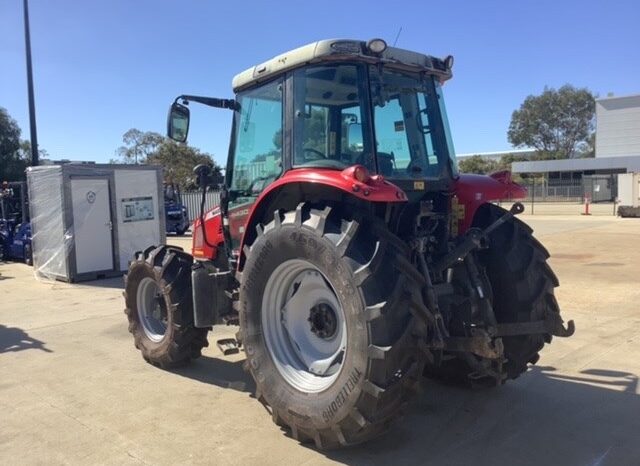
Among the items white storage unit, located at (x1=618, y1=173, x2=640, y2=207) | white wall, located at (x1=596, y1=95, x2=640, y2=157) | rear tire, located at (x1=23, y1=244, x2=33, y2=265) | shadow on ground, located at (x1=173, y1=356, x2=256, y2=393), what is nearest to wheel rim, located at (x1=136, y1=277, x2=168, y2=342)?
shadow on ground, located at (x1=173, y1=356, x2=256, y2=393)

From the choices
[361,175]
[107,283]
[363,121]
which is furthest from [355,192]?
[107,283]

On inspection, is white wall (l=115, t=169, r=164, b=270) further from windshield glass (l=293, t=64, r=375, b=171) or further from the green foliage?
the green foliage

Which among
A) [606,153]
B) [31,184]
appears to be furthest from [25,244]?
[606,153]

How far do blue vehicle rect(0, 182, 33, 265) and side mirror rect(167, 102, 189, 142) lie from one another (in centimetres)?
1153

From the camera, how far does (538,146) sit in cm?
7800

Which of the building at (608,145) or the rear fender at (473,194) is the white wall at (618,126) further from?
the rear fender at (473,194)

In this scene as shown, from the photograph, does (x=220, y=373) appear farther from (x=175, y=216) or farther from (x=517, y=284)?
(x=175, y=216)

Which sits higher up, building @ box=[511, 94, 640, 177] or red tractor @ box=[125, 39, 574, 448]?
building @ box=[511, 94, 640, 177]

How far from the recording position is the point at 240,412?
15.0 ft

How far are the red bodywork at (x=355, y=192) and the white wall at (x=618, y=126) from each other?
58278mm

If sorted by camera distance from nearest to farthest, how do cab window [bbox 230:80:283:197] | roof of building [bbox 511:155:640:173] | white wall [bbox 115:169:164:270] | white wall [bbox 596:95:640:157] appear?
cab window [bbox 230:80:283:197] → white wall [bbox 115:169:164:270] → roof of building [bbox 511:155:640:173] → white wall [bbox 596:95:640:157]

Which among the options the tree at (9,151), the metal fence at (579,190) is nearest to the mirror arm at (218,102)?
the tree at (9,151)

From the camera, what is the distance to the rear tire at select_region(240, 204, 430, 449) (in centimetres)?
337

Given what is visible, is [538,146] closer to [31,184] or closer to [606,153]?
[606,153]
